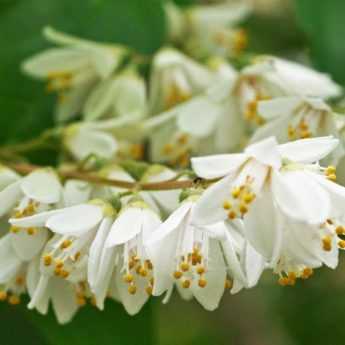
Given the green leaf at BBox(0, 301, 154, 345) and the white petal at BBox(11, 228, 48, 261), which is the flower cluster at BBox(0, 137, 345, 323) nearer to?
the white petal at BBox(11, 228, 48, 261)

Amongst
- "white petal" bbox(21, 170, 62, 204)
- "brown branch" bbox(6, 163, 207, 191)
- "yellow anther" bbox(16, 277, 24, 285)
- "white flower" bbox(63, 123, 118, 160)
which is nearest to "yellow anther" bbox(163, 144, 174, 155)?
"white flower" bbox(63, 123, 118, 160)

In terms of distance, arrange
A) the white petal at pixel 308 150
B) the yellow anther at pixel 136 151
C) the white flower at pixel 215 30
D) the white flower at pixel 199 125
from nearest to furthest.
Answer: the white petal at pixel 308 150 < the white flower at pixel 199 125 < the yellow anther at pixel 136 151 < the white flower at pixel 215 30

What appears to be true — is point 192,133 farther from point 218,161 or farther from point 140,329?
point 218,161

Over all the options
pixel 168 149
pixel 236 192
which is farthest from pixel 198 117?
→ pixel 236 192

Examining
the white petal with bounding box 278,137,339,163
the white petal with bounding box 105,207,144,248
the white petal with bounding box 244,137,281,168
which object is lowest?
the white petal with bounding box 105,207,144,248

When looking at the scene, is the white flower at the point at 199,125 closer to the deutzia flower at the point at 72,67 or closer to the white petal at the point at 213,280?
the deutzia flower at the point at 72,67

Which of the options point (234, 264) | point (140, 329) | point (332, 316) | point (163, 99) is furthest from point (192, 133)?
point (332, 316)

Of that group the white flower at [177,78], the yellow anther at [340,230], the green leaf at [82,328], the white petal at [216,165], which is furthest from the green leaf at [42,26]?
the yellow anther at [340,230]
